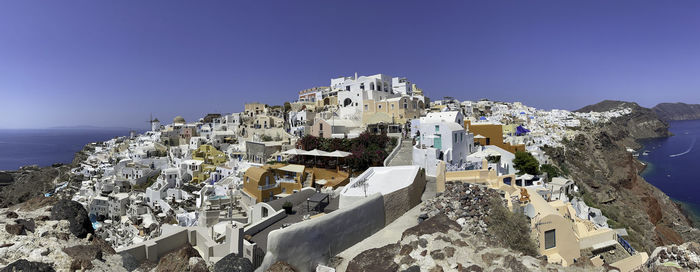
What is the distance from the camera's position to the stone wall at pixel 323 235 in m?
8.75

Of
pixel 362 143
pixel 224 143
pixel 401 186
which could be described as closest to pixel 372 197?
pixel 401 186

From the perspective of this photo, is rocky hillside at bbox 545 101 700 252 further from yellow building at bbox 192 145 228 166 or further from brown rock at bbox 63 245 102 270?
yellow building at bbox 192 145 228 166

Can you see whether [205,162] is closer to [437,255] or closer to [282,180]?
[282,180]

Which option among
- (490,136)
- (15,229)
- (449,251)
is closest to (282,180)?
(449,251)

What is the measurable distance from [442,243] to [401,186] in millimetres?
4734

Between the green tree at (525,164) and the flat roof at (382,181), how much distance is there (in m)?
9.64

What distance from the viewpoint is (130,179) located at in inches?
1374

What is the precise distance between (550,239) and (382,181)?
6.73m

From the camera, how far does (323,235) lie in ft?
32.6

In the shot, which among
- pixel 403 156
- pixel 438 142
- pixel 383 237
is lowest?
pixel 383 237

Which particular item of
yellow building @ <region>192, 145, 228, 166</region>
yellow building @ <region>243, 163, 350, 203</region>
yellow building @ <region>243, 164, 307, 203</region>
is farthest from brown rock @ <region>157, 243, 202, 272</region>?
yellow building @ <region>192, 145, 228, 166</region>

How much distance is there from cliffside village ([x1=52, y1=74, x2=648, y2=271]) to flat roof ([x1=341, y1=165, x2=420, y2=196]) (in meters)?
0.06

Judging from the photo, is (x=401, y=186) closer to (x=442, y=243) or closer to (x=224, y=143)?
(x=442, y=243)

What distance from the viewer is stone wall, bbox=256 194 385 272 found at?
28.7 ft
